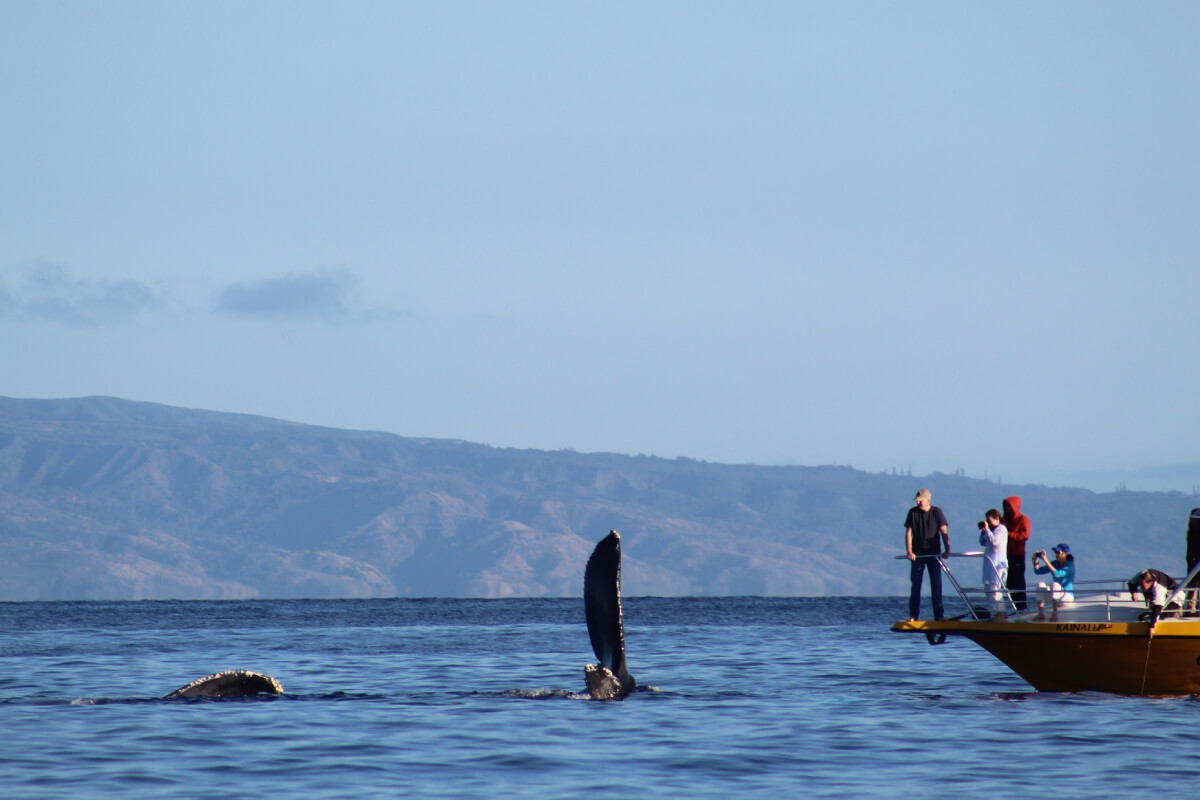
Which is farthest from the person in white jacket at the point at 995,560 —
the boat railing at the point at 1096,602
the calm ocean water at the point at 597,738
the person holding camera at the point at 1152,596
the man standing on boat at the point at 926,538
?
the person holding camera at the point at 1152,596

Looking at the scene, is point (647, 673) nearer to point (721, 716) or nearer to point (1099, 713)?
point (721, 716)

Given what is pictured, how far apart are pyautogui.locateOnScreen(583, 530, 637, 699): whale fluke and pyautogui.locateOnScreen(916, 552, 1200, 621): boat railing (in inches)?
191

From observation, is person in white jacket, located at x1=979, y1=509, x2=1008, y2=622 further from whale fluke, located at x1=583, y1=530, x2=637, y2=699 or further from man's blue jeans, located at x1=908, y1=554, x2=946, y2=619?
whale fluke, located at x1=583, y1=530, x2=637, y2=699

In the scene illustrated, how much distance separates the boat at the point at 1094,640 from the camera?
2212 cm

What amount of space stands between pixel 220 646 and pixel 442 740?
38944mm

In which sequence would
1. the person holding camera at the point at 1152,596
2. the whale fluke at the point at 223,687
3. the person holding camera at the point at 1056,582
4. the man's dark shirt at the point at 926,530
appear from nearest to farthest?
the person holding camera at the point at 1152,596, the man's dark shirt at the point at 926,530, the person holding camera at the point at 1056,582, the whale fluke at the point at 223,687

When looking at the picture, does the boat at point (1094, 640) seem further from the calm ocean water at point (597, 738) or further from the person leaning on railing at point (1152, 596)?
the calm ocean water at point (597, 738)

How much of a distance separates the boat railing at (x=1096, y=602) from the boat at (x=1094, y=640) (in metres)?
0.02

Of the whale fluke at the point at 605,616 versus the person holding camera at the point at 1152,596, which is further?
the whale fluke at the point at 605,616

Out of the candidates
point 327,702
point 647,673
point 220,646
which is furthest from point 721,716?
point 220,646

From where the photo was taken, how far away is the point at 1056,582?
926 inches

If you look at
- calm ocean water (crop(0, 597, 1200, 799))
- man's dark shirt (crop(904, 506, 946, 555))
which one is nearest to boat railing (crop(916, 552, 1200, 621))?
man's dark shirt (crop(904, 506, 946, 555))

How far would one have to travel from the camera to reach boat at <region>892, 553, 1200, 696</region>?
22125 mm

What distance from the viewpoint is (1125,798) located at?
15.7 m
